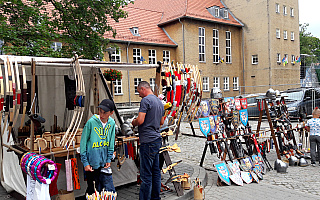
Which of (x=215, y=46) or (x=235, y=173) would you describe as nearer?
(x=235, y=173)

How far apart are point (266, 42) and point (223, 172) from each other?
27287 mm

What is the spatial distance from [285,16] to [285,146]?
1121 inches

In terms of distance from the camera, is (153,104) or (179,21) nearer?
(153,104)

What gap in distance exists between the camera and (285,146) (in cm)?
787

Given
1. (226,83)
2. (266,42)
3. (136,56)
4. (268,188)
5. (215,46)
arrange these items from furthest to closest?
(226,83), (266,42), (215,46), (136,56), (268,188)

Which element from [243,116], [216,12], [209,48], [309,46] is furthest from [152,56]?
[309,46]

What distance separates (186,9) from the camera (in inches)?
1083

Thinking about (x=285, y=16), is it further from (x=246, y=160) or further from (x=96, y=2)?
(x=246, y=160)

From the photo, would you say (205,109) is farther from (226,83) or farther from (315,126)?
(226,83)

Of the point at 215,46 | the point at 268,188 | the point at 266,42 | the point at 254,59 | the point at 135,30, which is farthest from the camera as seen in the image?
the point at 254,59

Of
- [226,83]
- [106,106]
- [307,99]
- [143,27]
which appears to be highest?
[143,27]

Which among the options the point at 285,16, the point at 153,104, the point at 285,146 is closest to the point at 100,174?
the point at 153,104

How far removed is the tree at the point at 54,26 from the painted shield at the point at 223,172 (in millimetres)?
6133

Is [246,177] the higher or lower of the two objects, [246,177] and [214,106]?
the lower
